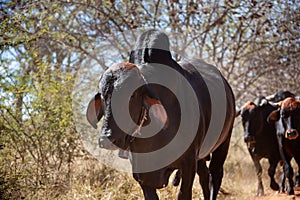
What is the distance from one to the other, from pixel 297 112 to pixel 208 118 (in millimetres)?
3482

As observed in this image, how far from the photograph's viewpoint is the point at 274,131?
876cm

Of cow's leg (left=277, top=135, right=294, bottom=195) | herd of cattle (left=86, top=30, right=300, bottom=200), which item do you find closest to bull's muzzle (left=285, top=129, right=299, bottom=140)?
cow's leg (left=277, top=135, right=294, bottom=195)

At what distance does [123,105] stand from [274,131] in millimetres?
6007

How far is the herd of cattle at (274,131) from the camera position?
757cm

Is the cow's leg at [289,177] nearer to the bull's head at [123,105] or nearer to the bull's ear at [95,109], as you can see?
the bull's head at [123,105]

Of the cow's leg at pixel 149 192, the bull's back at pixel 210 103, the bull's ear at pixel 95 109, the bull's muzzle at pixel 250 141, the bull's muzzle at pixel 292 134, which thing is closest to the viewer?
the bull's ear at pixel 95 109

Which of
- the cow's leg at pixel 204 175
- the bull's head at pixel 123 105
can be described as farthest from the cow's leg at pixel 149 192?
the cow's leg at pixel 204 175

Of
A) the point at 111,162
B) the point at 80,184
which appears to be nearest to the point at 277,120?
the point at 111,162

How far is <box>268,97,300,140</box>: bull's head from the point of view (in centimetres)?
737

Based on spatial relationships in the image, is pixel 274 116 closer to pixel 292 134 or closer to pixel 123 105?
pixel 292 134

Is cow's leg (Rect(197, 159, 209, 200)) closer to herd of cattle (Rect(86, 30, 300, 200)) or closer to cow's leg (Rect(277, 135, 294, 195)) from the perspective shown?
herd of cattle (Rect(86, 30, 300, 200))

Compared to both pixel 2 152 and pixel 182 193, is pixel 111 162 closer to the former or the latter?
pixel 2 152

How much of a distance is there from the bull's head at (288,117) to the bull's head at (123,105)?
431 cm

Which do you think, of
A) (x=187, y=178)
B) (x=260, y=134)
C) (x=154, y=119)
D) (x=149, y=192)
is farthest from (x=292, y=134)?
(x=154, y=119)
